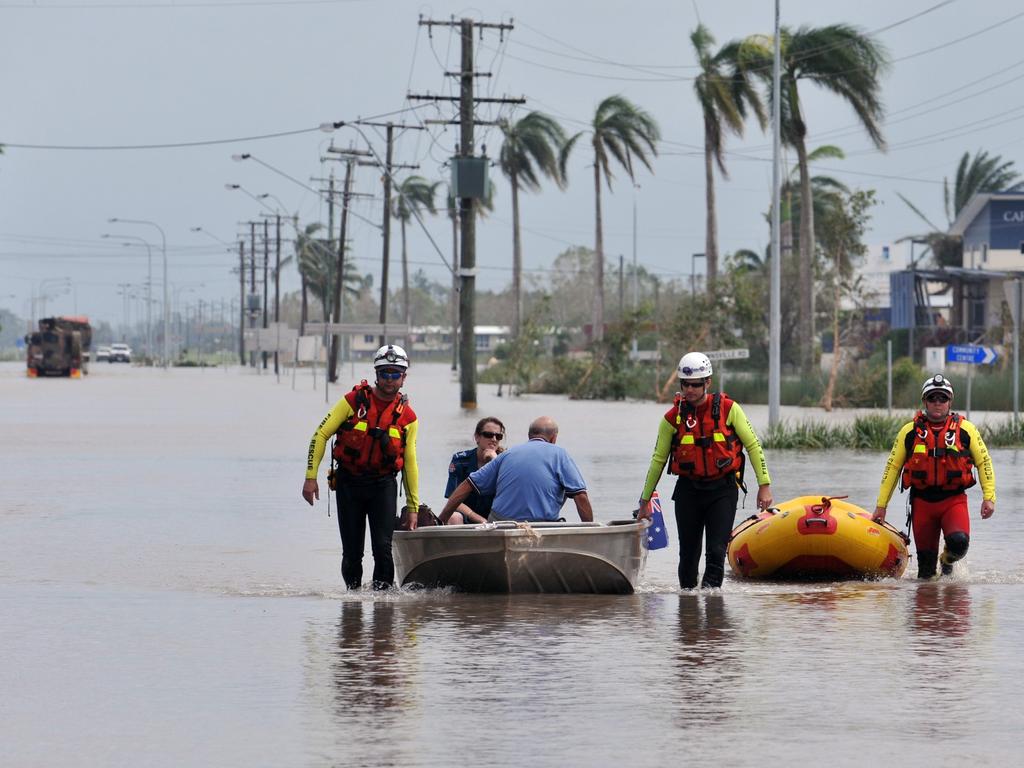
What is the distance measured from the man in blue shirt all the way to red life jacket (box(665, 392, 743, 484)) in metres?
0.74

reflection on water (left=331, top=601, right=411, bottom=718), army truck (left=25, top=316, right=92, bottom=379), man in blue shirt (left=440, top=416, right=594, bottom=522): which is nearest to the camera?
reflection on water (left=331, top=601, right=411, bottom=718)

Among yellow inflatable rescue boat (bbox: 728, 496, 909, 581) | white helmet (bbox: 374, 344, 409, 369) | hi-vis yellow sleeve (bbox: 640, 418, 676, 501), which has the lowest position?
yellow inflatable rescue boat (bbox: 728, 496, 909, 581)

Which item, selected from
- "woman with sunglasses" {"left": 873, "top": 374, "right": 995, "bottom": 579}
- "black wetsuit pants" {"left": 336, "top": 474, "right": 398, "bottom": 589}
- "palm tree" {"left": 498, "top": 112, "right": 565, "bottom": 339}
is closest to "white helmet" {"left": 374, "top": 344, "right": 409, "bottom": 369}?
"black wetsuit pants" {"left": 336, "top": 474, "right": 398, "bottom": 589}

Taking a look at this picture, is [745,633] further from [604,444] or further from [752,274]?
[752,274]

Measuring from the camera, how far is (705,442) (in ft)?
42.8

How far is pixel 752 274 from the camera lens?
103 meters

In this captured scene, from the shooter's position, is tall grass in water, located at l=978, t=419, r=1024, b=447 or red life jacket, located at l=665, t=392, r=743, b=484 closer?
red life jacket, located at l=665, t=392, r=743, b=484

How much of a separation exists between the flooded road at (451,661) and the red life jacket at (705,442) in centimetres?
91

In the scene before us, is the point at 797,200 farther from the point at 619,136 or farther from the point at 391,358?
the point at 391,358

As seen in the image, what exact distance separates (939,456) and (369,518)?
3.98 metres

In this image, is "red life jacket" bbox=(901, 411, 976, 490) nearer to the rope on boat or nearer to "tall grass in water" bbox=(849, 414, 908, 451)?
the rope on boat

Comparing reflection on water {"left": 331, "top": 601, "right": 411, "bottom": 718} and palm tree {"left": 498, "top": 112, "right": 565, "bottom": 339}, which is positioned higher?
palm tree {"left": 498, "top": 112, "right": 565, "bottom": 339}

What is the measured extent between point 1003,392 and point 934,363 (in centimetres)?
1335

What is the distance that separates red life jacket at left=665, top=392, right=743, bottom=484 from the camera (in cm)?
1303
